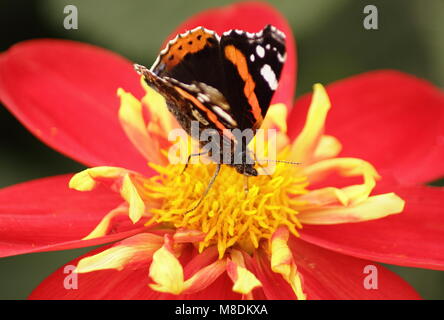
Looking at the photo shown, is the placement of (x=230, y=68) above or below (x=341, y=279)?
above

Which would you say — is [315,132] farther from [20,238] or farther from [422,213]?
[20,238]

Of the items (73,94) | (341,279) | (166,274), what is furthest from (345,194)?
(73,94)

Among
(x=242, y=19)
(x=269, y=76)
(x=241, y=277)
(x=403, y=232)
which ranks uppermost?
(x=242, y=19)

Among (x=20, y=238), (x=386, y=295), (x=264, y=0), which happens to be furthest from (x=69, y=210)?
(x=264, y=0)

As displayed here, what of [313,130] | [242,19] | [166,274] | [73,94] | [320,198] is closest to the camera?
[166,274]

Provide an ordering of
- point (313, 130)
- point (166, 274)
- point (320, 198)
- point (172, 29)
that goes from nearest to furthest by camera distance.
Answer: point (166, 274) → point (320, 198) → point (313, 130) → point (172, 29)

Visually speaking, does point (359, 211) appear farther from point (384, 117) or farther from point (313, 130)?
point (384, 117)

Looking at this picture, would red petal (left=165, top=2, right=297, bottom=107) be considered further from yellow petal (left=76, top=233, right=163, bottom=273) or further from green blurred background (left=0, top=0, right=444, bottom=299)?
yellow petal (left=76, top=233, right=163, bottom=273)
